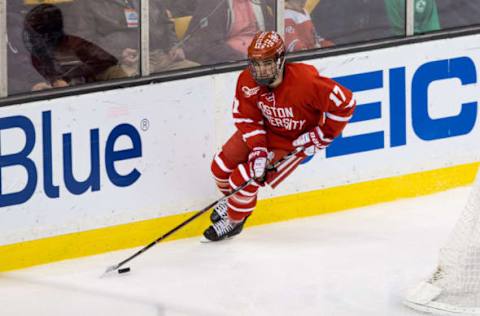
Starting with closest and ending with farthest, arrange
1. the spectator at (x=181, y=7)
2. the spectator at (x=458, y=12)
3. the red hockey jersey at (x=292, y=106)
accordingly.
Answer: the red hockey jersey at (x=292, y=106)
the spectator at (x=181, y=7)
the spectator at (x=458, y=12)

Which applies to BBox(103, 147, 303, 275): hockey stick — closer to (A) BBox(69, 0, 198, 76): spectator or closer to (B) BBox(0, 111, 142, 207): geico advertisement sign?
(B) BBox(0, 111, 142, 207): geico advertisement sign

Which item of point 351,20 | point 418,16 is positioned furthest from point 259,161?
point 418,16

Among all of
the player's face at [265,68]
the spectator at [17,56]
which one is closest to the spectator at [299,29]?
the player's face at [265,68]

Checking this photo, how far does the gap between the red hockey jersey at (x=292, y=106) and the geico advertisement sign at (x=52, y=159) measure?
0.51m

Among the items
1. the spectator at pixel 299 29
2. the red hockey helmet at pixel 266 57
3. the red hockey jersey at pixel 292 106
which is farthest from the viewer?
the spectator at pixel 299 29

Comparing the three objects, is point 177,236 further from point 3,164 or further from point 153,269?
point 3,164

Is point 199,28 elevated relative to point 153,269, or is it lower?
elevated

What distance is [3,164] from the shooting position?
260 inches

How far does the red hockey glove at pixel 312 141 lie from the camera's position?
6930 millimetres

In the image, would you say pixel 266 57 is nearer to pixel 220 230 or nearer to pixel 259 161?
pixel 259 161

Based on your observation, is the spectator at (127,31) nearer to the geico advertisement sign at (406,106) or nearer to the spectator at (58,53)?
the spectator at (58,53)

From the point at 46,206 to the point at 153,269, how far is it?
533 millimetres

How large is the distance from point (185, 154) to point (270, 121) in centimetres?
46

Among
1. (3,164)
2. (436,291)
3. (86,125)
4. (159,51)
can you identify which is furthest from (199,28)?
(436,291)
